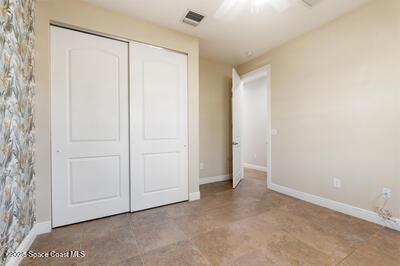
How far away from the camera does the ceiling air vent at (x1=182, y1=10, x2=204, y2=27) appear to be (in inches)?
88.6

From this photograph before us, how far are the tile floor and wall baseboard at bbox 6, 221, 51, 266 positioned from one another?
5 cm

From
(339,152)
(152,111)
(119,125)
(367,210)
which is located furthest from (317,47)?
(119,125)

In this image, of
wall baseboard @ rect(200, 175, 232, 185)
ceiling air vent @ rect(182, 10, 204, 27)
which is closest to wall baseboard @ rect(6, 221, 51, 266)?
wall baseboard @ rect(200, 175, 232, 185)

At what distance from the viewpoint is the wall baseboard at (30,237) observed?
1.34 m

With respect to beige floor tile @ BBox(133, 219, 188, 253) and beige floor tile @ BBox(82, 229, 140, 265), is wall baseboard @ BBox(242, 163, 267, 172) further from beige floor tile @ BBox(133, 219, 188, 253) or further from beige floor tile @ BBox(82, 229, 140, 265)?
beige floor tile @ BBox(82, 229, 140, 265)

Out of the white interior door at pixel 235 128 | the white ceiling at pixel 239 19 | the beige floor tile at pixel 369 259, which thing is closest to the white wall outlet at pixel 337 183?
the beige floor tile at pixel 369 259

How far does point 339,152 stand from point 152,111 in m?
2.60

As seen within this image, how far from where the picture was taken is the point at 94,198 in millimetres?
2156

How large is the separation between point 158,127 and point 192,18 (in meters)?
1.52

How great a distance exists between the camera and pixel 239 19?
7.87ft

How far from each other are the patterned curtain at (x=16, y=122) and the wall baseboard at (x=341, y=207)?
334 centimetres

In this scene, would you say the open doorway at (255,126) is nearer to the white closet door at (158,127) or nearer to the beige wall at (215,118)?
the beige wall at (215,118)

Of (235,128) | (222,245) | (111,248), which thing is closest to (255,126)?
(235,128)

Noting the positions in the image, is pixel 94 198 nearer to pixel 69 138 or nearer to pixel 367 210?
pixel 69 138
